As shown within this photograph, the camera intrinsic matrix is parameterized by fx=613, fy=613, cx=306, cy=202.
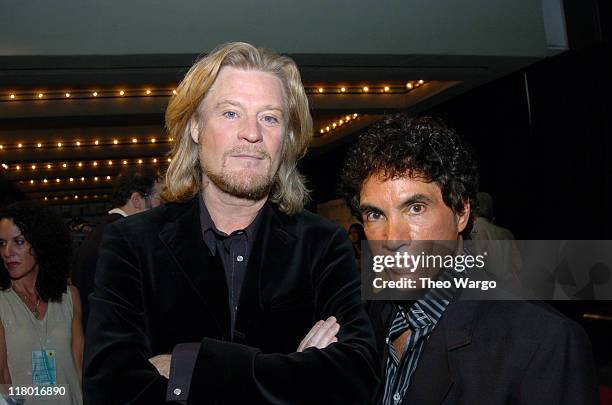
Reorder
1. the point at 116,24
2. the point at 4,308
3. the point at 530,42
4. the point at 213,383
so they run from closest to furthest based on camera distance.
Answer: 1. the point at 213,383
2. the point at 4,308
3. the point at 116,24
4. the point at 530,42

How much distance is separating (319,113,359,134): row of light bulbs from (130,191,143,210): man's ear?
7339mm

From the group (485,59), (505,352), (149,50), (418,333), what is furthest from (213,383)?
(485,59)

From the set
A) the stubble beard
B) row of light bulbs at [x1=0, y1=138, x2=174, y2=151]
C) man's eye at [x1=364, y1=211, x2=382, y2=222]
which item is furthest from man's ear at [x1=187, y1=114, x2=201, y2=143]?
row of light bulbs at [x1=0, y1=138, x2=174, y2=151]

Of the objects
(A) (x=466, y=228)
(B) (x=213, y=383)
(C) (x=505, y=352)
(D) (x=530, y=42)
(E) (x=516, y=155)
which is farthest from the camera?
(E) (x=516, y=155)

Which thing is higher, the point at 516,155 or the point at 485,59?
the point at 485,59

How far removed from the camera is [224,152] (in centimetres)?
172

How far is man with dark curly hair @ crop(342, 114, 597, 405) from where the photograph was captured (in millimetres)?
1324

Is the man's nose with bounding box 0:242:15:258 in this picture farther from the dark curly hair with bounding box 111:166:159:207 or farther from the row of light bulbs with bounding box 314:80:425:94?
the row of light bulbs with bounding box 314:80:425:94

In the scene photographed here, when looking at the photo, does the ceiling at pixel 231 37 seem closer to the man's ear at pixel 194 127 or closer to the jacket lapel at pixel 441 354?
the man's ear at pixel 194 127

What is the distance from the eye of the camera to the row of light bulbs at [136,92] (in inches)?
344

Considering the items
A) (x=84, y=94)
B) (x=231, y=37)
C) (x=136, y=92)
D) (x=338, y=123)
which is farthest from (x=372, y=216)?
(x=338, y=123)

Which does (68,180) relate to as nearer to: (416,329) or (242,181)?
(242,181)

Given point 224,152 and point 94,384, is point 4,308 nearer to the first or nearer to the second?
point 94,384

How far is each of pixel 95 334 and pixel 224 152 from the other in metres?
0.59
